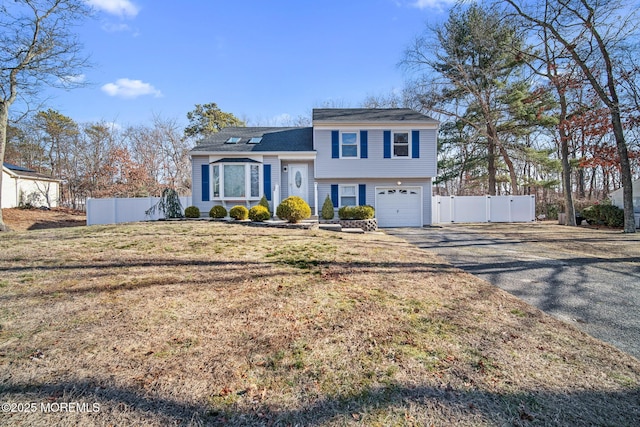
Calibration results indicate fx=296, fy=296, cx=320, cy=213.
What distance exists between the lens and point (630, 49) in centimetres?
1216

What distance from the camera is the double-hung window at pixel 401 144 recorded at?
14094mm

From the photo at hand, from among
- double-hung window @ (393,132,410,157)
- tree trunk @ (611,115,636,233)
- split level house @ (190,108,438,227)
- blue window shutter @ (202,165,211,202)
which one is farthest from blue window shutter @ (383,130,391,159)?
tree trunk @ (611,115,636,233)

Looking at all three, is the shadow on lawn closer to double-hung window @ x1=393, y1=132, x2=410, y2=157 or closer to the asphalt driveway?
the asphalt driveway

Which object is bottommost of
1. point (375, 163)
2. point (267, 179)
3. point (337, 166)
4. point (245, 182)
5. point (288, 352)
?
point (288, 352)

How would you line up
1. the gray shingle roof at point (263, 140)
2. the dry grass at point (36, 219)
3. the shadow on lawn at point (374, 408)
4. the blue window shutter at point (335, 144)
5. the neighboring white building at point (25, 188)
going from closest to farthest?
1. the shadow on lawn at point (374, 408)
2. the gray shingle roof at point (263, 140)
3. the blue window shutter at point (335, 144)
4. the dry grass at point (36, 219)
5. the neighboring white building at point (25, 188)

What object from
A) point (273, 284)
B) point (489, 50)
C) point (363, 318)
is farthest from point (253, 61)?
point (363, 318)

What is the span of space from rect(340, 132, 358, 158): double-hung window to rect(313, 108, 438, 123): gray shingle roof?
68 centimetres

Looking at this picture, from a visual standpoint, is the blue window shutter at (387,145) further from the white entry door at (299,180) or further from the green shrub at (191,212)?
the green shrub at (191,212)

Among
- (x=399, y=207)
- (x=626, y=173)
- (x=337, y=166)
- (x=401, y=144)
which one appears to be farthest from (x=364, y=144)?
(x=626, y=173)

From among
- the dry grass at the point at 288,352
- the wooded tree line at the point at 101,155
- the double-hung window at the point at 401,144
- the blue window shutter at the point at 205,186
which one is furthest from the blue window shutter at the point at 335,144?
the wooded tree line at the point at 101,155

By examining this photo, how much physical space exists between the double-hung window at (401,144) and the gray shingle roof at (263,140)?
4001 millimetres

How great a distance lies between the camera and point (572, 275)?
5648mm

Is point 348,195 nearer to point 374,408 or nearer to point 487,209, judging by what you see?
point 487,209

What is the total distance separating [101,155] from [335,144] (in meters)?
21.9
